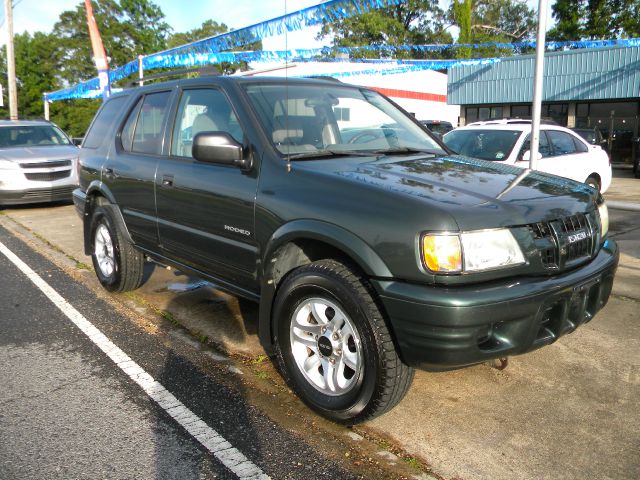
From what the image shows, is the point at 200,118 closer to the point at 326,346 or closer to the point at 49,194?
the point at 326,346

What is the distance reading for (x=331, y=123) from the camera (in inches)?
154

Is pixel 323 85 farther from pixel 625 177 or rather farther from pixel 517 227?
pixel 625 177

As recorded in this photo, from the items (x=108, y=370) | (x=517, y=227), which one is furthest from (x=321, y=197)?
(x=108, y=370)

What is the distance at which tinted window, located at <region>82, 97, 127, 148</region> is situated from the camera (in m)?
5.35

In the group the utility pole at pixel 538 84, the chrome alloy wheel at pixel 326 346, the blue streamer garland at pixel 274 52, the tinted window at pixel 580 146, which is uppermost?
the blue streamer garland at pixel 274 52

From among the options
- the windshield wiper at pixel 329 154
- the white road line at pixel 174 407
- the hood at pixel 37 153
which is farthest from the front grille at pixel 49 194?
the windshield wiper at pixel 329 154

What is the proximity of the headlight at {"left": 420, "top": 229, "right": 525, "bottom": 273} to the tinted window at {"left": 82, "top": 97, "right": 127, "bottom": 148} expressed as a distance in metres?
3.77

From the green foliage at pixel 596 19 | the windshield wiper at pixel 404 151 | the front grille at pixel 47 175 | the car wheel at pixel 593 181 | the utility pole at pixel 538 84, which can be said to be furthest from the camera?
the green foliage at pixel 596 19

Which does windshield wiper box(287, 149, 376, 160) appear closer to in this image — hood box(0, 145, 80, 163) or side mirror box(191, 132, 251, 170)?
side mirror box(191, 132, 251, 170)

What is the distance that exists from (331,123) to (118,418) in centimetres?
229

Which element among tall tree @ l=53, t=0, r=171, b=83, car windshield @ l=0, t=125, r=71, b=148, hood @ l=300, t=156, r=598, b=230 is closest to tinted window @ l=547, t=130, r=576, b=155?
hood @ l=300, t=156, r=598, b=230

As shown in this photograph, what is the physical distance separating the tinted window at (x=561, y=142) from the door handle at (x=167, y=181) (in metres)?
7.36

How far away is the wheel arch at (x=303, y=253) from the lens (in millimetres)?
2748

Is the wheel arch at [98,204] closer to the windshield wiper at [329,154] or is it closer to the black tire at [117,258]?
the black tire at [117,258]
